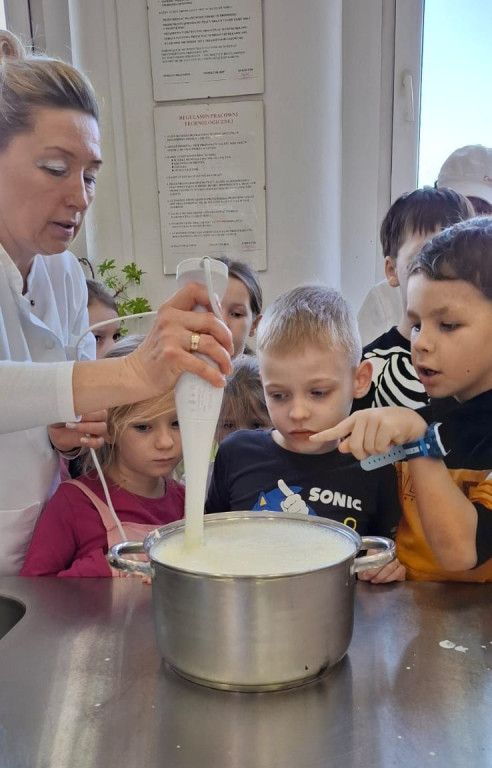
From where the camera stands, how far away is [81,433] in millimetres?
1178

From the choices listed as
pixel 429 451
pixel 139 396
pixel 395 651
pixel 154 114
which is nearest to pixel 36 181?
pixel 139 396

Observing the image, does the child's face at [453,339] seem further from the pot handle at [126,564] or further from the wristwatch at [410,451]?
the pot handle at [126,564]

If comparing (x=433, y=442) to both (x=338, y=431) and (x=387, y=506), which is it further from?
(x=387, y=506)

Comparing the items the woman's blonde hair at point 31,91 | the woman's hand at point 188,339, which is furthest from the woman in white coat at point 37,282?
the woman's hand at point 188,339

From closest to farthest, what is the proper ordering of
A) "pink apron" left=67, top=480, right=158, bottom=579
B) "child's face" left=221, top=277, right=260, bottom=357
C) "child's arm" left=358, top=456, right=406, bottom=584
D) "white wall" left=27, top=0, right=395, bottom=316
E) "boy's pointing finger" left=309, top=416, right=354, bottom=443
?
"boy's pointing finger" left=309, top=416, right=354, bottom=443 → "child's arm" left=358, top=456, right=406, bottom=584 → "pink apron" left=67, top=480, right=158, bottom=579 → "child's face" left=221, top=277, right=260, bottom=357 → "white wall" left=27, top=0, right=395, bottom=316

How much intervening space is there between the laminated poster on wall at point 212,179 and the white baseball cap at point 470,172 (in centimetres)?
66

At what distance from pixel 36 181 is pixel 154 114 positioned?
55.2 inches

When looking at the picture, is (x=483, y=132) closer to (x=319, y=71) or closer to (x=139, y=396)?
(x=319, y=71)

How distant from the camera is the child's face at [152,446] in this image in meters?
1.26

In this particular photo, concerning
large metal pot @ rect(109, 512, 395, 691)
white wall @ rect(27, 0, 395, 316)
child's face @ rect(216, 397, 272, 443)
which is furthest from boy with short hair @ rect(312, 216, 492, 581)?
white wall @ rect(27, 0, 395, 316)

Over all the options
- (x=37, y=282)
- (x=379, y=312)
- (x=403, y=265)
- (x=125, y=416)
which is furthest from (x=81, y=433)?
(x=379, y=312)

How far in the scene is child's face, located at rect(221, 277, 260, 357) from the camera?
183 centimetres

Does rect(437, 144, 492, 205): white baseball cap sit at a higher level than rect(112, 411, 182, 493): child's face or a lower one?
higher

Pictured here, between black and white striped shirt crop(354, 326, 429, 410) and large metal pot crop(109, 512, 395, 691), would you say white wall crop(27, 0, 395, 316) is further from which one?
large metal pot crop(109, 512, 395, 691)
